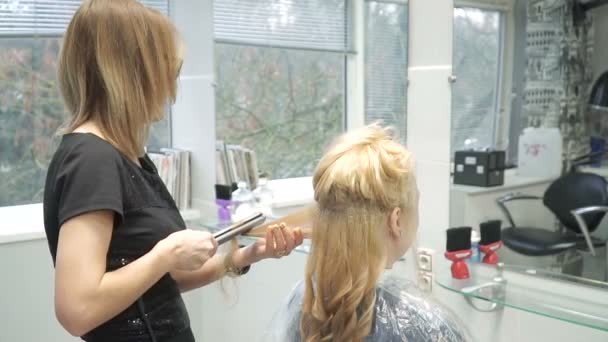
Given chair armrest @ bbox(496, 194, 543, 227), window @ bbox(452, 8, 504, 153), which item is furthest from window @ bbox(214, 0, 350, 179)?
chair armrest @ bbox(496, 194, 543, 227)

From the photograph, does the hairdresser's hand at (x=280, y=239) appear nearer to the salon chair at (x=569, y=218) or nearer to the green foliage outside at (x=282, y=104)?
the salon chair at (x=569, y=218)

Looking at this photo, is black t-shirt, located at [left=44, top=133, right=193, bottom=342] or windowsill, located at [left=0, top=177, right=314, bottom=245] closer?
black t-shirt, located at [left=44, top=133, right=193, bottom=342]

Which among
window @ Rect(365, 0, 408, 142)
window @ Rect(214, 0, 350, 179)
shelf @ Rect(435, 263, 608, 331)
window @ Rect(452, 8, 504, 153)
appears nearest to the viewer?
shelf @ Rect(435, 263, 608, 331)

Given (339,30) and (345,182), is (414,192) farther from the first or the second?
(339,30)

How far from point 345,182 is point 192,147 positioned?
1703 millimetres

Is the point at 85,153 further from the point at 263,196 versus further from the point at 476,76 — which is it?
the point at 263,196

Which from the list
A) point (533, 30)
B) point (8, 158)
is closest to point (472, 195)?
point (533, 30)

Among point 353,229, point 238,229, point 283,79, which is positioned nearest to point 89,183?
point 238,229

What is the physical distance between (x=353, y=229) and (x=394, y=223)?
9 cm

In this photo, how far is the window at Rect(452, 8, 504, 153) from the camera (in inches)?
72.2

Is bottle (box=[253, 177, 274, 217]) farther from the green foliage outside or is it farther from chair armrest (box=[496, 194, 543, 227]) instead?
chair armrest (box=[496, 194, 543, 227])

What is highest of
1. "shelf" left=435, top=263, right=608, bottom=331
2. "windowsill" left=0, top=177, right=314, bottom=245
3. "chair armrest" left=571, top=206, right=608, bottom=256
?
"chair armrest" left=571, top=206, right=608, bottom=256

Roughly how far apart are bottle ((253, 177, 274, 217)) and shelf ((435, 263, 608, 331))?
3.21 feet

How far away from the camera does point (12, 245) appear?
2207 millimetres
